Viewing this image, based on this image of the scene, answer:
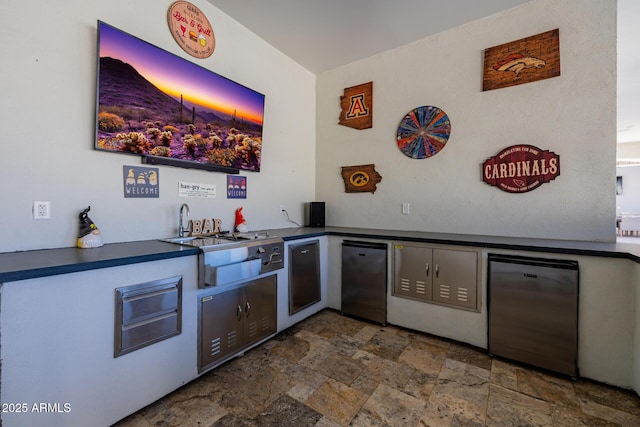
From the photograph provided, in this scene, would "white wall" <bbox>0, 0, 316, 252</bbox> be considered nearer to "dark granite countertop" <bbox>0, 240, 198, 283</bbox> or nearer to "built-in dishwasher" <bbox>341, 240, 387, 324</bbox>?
"dark granite countertop" <bbox>0, 240, 198, 283</bbox>

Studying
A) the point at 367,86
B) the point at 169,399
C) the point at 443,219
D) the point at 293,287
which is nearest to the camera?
the point at 169,399

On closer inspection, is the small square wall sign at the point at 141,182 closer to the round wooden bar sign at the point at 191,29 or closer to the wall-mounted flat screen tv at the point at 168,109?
the wall-mounted flat screen tv at the point at 168,109

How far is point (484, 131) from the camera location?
8.81 feet

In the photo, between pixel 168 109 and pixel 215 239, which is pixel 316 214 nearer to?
pixel 215 239

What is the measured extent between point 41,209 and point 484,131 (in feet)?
11.6

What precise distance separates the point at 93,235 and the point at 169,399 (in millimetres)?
1155

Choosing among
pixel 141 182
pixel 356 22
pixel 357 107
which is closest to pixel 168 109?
pixel 141 182

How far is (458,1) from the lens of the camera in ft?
8.06

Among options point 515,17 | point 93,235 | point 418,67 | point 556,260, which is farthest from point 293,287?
point 515,17

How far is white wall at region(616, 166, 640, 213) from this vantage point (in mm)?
8727

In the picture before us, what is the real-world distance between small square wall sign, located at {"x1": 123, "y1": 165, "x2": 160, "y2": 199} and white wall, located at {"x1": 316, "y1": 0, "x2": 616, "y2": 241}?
215 cm

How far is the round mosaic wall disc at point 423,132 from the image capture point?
9.53 ft

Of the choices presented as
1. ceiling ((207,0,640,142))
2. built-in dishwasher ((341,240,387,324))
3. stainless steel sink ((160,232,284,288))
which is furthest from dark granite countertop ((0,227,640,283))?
ceiling ((207,0,640,142))

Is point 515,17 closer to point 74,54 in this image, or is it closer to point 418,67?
point 418,67
